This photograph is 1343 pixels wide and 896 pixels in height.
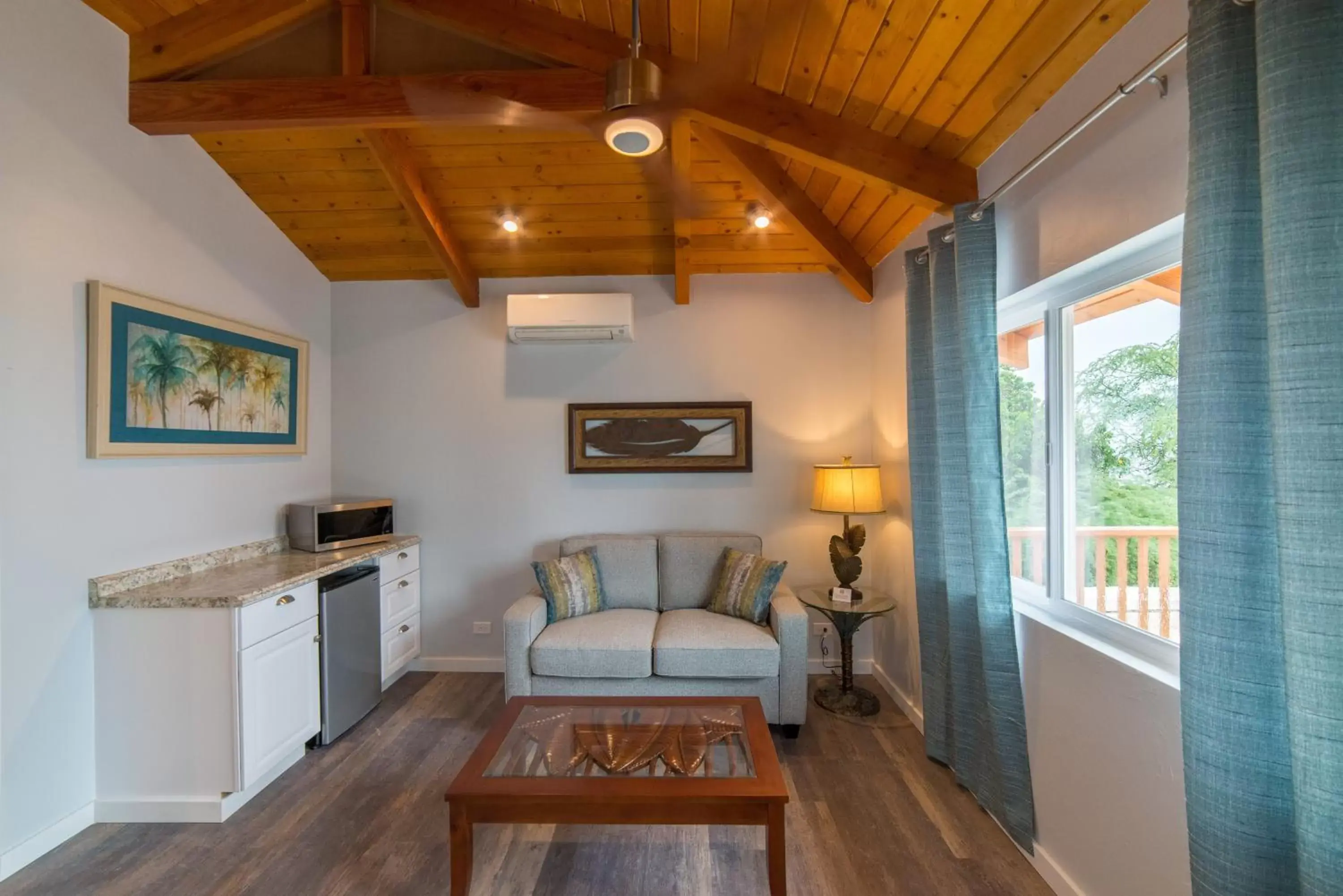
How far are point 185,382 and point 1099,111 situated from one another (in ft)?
11.9

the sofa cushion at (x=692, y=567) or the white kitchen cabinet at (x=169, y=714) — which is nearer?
the white kitchen cabinet at (x=169, y=714)

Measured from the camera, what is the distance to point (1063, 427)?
201 cm

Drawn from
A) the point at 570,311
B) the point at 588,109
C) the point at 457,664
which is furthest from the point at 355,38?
the point at 457,664

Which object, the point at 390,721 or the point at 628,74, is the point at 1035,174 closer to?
the point at 628,74

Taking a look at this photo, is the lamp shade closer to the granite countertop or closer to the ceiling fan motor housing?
the ceiling fan motor housing

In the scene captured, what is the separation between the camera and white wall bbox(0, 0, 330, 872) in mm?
1894

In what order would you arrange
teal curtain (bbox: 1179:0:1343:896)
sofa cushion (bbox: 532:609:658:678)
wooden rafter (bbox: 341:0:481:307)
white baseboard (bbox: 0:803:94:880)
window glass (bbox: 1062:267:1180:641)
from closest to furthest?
teal curtain (bbox: 1179:0:1343:896) < window glass (bbox: 1062:267:1180:641) < white baseboard (bbox: 0:803:94:880) < wooden rafter (bbox: 341:0:481:307) < sofa cushion (bbox: 532:609:658:678)

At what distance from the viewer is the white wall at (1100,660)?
1.39m

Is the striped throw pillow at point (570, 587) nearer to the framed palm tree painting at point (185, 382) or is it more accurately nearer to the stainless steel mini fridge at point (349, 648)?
the stainless steel mini fridge at point (349, 648)

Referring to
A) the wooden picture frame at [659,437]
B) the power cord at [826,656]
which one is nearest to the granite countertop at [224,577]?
the wooden picture frame at [659,437]

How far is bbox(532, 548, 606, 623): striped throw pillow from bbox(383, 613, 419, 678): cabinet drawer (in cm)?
91

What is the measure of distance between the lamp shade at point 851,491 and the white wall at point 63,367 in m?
3.17

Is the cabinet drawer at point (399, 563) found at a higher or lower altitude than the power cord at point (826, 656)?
higher

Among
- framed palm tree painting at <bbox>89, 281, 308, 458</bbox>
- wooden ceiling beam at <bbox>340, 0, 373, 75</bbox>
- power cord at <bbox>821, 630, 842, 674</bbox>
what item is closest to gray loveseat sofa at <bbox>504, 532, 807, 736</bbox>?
power cord at <bbox>821, 630, 842, 674</bbox>
